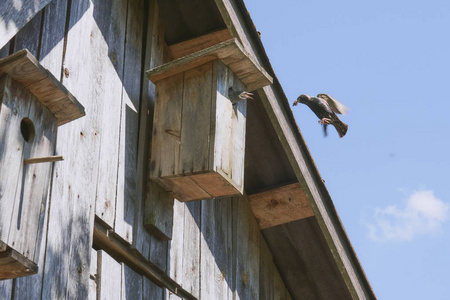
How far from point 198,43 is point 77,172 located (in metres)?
1.52

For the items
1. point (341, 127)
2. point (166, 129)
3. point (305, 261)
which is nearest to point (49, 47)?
point (166, 129)

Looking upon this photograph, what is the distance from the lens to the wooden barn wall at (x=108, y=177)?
369 centimetres

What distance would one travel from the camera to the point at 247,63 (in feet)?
15.3

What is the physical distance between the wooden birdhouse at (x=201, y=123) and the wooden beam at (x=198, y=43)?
42 centimetres

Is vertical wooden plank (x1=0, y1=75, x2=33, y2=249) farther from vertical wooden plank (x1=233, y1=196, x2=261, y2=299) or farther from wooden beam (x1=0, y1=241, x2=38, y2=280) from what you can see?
vertical wooden plank (x1=233, y1=196, x2=261, y2=299)

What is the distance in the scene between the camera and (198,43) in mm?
5152

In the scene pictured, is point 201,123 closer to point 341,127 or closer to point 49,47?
point 49,47

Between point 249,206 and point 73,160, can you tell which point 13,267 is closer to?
point 73,160

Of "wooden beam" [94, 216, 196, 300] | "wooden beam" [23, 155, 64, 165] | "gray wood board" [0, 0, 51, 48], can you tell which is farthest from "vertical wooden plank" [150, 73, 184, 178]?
"wooden beam" [23, 155, 64, 165]

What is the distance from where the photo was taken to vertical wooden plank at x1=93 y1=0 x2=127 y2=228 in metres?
4.12

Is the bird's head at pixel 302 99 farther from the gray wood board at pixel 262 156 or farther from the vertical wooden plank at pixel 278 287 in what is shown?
the vertical wooden plank at pixel 278 287

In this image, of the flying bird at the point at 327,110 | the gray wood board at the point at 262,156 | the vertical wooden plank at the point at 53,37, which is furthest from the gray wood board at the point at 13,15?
the flying bird at the point at 327,110

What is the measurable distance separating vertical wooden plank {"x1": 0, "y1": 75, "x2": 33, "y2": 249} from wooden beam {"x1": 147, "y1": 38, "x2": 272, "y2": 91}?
1483 millimetres

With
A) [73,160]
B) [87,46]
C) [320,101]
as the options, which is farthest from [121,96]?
[320,101]
